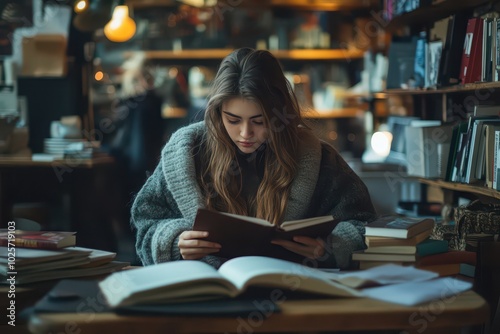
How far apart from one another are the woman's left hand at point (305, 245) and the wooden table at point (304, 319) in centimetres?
38

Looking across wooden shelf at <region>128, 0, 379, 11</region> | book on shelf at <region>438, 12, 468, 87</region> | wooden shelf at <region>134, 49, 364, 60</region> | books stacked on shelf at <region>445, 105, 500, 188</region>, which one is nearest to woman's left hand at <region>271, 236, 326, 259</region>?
books stacked on shelf at <region>445, 105, 500, 188</region>

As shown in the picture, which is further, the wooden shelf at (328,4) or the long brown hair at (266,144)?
the wooden shelf at (328,4)

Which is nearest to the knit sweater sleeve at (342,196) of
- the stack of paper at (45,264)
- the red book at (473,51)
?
the stack of paper at (45,264)

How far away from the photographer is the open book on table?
159 cm

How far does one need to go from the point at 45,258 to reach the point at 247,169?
850 mm

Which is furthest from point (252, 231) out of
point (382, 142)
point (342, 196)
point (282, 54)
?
point (282, 54)

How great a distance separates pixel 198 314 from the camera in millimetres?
1547

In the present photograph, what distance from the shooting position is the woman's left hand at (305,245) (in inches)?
80.5

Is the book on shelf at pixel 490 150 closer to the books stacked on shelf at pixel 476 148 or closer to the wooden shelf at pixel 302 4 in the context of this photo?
the books stacked on shelf at pixel 476 148

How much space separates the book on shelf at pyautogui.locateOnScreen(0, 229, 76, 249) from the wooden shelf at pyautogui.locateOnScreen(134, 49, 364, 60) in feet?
19.3

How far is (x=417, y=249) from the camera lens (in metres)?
2.10

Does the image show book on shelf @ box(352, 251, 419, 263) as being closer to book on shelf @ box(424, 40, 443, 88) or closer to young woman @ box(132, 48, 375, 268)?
young woman @ box(132, 48, 375, 268)

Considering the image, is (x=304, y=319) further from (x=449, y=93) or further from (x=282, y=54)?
(x=282, y=54)

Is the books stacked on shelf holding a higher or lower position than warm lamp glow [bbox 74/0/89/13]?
lower
